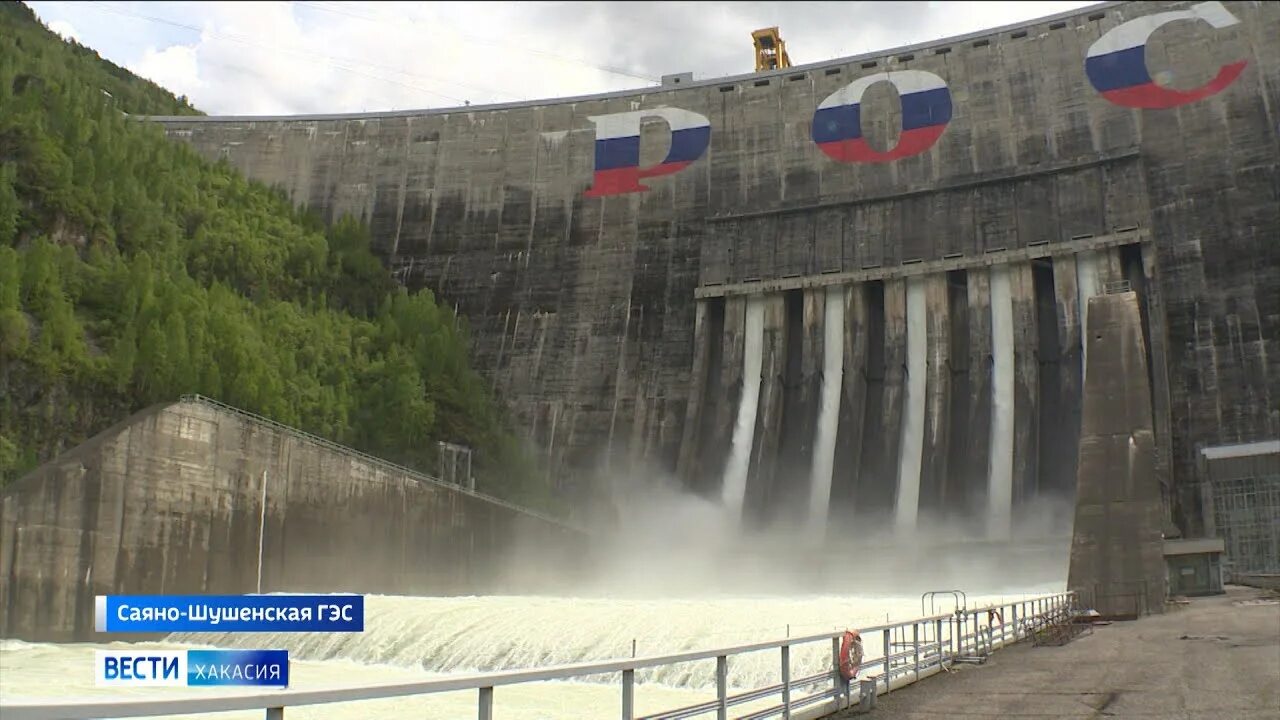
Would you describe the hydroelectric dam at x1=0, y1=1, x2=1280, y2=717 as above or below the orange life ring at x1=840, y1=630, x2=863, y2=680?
above

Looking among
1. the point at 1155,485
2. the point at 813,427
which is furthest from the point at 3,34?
the point at 1155,485

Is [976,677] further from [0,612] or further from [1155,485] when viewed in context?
[0,612]

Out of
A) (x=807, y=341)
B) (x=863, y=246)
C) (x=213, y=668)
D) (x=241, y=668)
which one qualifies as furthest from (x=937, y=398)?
(x=213, y=668)

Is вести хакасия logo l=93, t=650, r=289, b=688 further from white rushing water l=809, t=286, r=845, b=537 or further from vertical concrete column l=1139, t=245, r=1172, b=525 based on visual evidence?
white rushing water l=809, t=286, r=845, b=537

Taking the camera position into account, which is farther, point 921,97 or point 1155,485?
point 921,97

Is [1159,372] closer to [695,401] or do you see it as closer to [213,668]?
[695,401]

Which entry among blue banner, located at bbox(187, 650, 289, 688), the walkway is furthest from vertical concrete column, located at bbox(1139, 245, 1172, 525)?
blue banner, located at bbox(187, 650, 289, 688)

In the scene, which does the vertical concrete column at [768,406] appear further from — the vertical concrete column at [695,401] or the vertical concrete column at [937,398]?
the vertical concrete column at [937,398]
